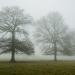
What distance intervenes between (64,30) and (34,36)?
937cm

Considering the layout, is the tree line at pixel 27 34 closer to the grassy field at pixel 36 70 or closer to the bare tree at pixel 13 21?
the bare tree at pixel 13 21

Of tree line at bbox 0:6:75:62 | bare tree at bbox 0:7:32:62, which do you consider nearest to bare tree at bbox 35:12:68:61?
tree line at bbox 0:6:75:62

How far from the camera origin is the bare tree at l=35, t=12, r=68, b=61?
42219 millimetres

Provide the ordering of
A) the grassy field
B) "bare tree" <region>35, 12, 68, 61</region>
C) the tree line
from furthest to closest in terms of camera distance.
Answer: "bare tree" <region>35, 12, 68, 61</region> < the tree line < the grassy field

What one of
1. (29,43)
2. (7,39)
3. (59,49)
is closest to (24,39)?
(29,43)

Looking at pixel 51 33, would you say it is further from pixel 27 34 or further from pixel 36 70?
pixel 36 70

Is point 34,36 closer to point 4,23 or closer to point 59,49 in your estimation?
point 59,49

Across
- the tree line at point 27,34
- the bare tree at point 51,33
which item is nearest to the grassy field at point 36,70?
the tree line at point 27,34

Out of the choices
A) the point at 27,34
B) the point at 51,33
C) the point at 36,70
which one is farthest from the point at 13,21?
the point at 36,70

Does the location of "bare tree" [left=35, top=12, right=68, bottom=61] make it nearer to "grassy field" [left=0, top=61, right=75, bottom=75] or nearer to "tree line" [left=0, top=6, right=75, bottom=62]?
"tree line" [left=0, top=6, right=75, bottom=62]

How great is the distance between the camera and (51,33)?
142 feet

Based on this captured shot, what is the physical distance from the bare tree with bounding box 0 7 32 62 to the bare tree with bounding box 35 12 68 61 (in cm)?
821

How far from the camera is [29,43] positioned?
111 ft

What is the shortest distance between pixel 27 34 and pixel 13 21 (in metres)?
4.75
